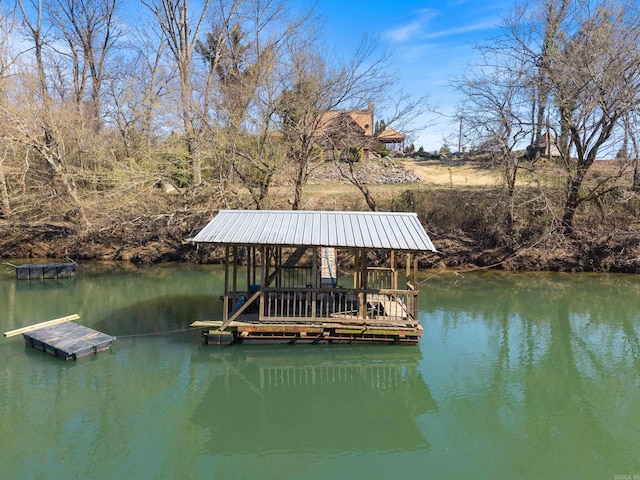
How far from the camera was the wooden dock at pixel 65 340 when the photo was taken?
9.88 metres

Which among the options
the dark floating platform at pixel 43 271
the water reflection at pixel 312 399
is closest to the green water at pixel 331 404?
the water reflection at pixel 312 399

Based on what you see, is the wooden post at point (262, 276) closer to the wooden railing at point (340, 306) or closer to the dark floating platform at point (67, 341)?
the wooden railing at point (340, 306)

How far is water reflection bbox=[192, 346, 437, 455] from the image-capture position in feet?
23.1

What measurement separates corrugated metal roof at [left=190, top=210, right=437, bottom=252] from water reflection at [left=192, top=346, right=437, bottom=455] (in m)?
2.71

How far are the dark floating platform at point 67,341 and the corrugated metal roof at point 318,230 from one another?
136 inches

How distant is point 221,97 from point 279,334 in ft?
48.0

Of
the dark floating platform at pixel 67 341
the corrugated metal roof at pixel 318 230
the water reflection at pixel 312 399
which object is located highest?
the corrugated metal roof at pixel 318 230

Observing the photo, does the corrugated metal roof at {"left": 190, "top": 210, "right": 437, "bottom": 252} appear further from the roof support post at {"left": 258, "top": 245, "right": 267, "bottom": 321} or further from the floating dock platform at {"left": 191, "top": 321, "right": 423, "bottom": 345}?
the floating dock platform at {"left": 191, "top": 321, "right": 423, "bottom": 345}

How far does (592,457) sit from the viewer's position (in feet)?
21.8

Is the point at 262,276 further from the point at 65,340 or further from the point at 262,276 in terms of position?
the point at 65,340

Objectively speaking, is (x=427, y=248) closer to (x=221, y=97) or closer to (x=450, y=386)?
(x=450, y=386)

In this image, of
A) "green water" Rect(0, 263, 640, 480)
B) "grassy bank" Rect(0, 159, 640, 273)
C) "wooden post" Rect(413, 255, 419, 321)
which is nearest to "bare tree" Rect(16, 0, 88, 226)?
"grassy bank" Rect(0, 159, 640, 273)

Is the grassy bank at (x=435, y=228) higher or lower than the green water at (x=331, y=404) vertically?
higher

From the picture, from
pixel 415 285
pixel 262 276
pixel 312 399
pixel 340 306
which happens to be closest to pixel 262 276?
pixel 262 276
